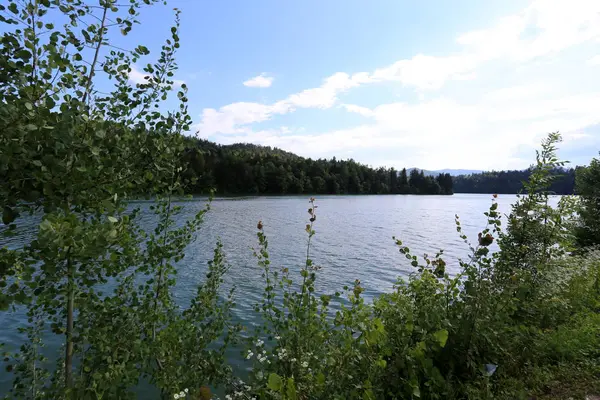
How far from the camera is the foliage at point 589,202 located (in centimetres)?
1775

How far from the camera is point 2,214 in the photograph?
205cm

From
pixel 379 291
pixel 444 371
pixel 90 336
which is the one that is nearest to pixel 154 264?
pixel 90 336

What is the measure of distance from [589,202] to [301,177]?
9857 centimetres

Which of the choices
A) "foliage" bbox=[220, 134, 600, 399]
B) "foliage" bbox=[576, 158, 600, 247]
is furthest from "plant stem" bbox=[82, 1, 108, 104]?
"foliage" bbox=[576, 158, 600, 247]

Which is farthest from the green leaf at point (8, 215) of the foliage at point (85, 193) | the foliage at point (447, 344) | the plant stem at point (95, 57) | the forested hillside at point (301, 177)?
the forested hillside at point (301, 177)

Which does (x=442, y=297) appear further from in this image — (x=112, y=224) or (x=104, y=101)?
(x=104, y=101)

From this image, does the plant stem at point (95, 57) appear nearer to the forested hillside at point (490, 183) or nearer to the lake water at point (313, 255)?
the lake water at point (313, 255)

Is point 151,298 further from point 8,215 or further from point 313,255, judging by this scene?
point 313,255

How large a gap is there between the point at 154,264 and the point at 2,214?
1701 mm

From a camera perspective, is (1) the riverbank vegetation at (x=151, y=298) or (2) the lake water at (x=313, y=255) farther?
(2) the lake water at (x=313, y=255)

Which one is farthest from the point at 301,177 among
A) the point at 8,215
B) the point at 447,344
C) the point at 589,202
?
the point at 8,215

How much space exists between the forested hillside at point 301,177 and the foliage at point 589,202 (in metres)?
63.4

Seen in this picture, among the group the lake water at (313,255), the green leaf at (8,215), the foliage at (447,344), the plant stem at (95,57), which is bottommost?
the lake water at (313,255)

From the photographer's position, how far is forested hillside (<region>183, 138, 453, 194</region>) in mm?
101188
